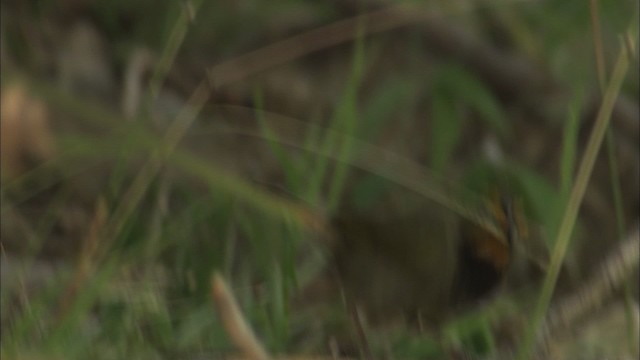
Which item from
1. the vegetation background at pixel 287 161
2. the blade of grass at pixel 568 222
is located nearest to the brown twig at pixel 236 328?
the vegetation background at pixel 287 161

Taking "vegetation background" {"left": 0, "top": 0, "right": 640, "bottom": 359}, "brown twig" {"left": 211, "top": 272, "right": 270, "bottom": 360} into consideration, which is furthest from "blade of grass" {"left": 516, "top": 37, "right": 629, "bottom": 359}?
"brown twig" {"left": 211, "top": 272, "right": 270, "bottom": 360}

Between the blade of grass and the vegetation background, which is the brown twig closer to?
the vegetation background

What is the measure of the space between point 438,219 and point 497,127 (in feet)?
1.54

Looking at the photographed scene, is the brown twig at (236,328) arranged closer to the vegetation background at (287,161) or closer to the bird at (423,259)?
the vegetation background at (287,161)

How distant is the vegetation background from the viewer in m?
0.72

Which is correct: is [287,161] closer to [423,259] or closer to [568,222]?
[423,259]

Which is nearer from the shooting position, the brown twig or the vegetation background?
the brown twig

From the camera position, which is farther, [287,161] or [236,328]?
[287,161]

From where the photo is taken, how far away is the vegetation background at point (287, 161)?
0.72 metres

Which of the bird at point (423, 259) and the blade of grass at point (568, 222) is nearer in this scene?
the blade of grass at point (568, 222)

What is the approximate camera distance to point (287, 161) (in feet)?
2.68

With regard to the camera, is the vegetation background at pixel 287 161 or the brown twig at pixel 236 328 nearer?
the brown twig at pixel 236 328

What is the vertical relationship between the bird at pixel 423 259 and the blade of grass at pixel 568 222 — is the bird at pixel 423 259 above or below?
below

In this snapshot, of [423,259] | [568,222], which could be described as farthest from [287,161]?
[568,222]
